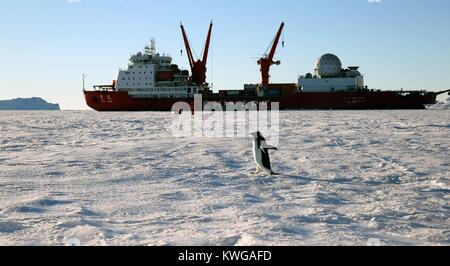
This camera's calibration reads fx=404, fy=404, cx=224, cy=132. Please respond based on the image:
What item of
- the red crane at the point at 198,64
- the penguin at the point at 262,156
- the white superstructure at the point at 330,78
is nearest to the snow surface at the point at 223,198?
the penguin at the point at 262,156

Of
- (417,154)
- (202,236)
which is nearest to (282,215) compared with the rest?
(202,236)

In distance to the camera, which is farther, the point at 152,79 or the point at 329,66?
the point at 152,79

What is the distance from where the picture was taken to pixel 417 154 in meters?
Answer: 9.27

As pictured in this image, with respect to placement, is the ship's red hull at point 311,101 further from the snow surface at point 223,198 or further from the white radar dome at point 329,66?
the snow surface at point 223,198

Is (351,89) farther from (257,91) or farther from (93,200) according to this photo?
(93,200)

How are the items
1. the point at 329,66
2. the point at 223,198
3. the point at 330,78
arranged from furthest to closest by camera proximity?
1. the point at 329,66
2. the point at 330,78
3. the point at 223,198

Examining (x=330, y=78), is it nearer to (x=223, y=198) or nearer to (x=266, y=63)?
(x=266, y=63)

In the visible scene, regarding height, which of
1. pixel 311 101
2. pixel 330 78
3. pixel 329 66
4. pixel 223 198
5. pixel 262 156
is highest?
pixel 329 66

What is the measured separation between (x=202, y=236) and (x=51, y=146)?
364 inches

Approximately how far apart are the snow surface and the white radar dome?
4029 centimetres

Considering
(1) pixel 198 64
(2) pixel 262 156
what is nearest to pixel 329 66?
(1) pixel 198 64

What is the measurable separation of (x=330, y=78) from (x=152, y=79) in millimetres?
21816

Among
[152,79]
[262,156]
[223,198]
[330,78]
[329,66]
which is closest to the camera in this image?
[223,198]

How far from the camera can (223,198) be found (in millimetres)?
5359
